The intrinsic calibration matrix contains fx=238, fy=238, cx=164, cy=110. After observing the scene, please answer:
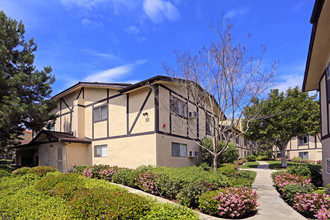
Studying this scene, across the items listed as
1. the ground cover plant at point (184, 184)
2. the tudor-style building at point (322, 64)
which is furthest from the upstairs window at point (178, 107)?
the tudor-style building at point (322, 64)

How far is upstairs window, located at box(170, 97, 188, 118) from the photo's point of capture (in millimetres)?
16109

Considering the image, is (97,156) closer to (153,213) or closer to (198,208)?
(198,208)

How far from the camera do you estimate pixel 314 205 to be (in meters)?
7.09

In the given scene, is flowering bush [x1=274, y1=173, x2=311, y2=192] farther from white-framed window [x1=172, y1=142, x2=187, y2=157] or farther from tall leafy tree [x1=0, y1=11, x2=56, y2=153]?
tall leafy tree [x1=0, y1=11, x2=56, y2=153]

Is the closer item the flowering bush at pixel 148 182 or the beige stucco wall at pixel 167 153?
the flowering bush at pixel 148 182

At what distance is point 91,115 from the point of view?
744 inches

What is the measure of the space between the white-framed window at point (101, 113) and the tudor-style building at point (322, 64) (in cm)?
1310

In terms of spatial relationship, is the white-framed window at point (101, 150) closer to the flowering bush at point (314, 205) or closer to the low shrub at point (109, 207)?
the low shrub at point (109, 207)

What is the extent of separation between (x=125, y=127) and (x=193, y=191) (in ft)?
30.3

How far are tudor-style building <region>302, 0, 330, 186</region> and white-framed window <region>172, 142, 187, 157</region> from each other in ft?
28.5

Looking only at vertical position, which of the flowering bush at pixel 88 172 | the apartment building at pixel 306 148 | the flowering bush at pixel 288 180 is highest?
the flowering bush at pixel 288 180

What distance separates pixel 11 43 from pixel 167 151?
1261 cm

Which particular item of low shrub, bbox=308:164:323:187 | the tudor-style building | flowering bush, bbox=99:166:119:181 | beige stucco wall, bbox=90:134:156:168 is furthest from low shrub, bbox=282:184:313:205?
flowering bush, bbox=99:166:119:181

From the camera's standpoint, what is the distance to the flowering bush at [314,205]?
6.59m
